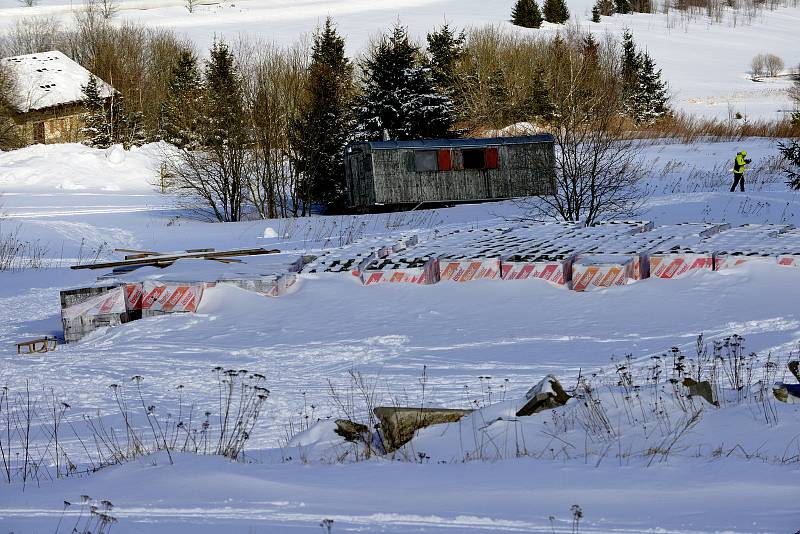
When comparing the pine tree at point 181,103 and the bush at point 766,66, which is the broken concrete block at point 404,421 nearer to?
the pine tree at point 181,103

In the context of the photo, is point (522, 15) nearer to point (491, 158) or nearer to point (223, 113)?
point (223, 113)

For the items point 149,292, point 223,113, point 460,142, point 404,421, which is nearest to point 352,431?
point 404,421

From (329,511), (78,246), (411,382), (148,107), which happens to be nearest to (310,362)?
(411,382)

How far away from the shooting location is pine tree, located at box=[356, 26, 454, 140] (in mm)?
35344

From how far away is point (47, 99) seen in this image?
5300cm

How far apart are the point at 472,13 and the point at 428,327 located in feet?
282

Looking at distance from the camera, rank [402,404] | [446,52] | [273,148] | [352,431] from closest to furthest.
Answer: [352,431], [402,404], [273,148], [446,52]

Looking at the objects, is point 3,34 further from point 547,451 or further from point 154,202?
point 547,451

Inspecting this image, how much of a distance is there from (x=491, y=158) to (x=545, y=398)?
75.4ft

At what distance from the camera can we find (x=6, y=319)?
13797 millimetres

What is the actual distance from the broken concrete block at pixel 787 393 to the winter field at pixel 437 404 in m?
0.19

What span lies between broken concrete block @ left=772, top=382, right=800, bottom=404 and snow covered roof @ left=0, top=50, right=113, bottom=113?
5193cm

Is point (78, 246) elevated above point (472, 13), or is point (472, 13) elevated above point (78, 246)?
point (472, 13)

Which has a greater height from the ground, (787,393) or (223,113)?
(223,113)
